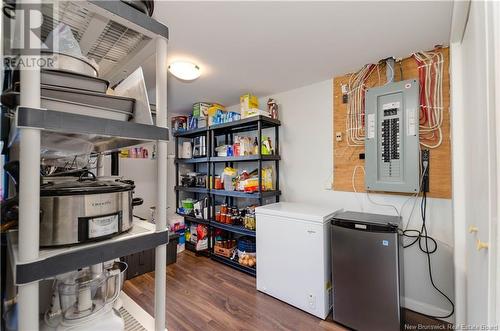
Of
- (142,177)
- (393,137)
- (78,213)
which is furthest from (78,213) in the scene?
(142,177)

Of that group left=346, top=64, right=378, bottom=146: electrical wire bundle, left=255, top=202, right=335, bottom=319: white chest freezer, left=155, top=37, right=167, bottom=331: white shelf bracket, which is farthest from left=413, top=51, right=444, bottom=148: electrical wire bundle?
left=155, top=37, right=167, bottom=331: white shelf bracket

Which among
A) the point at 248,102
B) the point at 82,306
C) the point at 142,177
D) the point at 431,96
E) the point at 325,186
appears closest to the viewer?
the point at 82,306

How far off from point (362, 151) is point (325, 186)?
0.51m

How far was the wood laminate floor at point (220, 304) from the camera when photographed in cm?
178

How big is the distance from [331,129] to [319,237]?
114 centimetres

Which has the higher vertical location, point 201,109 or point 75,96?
point 201,109

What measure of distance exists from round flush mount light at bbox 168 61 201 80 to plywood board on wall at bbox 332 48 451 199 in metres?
1.40

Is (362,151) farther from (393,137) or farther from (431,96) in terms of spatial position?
(431,96)

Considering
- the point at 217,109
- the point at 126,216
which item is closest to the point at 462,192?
the point at 126,216

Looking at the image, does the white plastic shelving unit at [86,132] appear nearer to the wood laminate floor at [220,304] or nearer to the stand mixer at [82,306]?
the stand mixer at [82,306]

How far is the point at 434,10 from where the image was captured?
52.8 inches

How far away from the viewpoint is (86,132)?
576mm

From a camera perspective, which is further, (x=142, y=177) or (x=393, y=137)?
(x=142, y=177)

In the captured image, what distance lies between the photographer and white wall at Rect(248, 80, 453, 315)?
6.01ft
